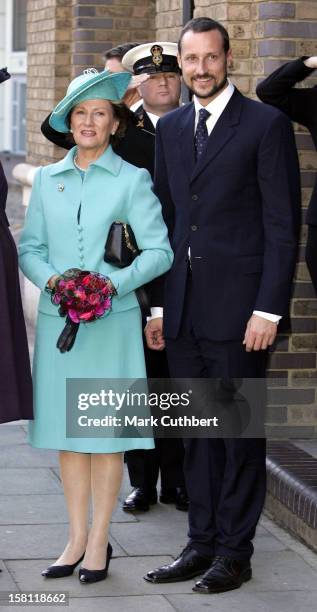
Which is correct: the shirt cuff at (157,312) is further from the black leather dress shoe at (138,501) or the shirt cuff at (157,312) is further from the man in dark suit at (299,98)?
the black leather dress shoe at (138,501)

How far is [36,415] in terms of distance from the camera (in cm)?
525

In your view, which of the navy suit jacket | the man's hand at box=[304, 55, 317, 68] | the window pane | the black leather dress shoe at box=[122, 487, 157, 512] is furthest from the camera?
the window pane

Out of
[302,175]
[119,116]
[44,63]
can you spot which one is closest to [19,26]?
[44,63]

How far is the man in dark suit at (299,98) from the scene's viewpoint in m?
5.93

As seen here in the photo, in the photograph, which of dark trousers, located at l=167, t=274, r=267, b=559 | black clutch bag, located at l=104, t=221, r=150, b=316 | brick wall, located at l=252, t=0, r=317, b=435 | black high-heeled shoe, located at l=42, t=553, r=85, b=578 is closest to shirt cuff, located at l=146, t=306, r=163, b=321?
dark trousers, located at l=167, t=274, r=267, b=559

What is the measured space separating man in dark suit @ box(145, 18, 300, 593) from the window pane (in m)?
35.9

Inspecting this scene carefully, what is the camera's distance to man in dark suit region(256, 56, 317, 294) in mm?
5927

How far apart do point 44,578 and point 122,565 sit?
1.24 feet

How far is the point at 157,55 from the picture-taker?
6.18 m

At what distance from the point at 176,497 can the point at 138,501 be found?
0.19 m

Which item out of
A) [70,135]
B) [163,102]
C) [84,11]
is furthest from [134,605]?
[84,11]

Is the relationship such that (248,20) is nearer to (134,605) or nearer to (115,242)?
(115,242)

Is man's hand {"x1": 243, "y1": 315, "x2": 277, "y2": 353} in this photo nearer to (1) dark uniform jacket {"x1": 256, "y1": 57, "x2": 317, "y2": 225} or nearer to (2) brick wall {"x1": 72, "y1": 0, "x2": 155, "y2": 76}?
(1) dark uniform jacket {"x1": 256, "y1": 57, "x2": 317, "y2": 225}

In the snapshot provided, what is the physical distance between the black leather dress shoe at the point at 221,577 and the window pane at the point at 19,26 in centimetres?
3625
